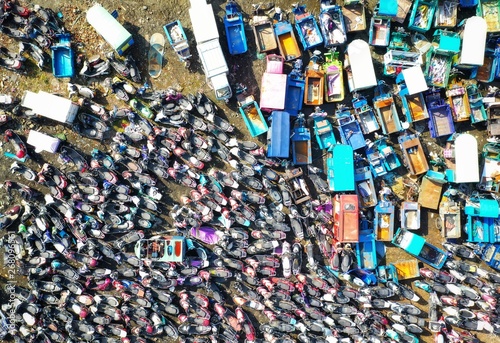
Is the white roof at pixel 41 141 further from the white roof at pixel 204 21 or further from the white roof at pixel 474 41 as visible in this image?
the white roof at pixel 474 41

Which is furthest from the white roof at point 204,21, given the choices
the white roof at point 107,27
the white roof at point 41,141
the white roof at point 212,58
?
the white roof at point 41,141

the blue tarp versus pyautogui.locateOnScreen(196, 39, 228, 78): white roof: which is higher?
pyautogui.locateOnScreen(196, 39, 228, 78): white roof

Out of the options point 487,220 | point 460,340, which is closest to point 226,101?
point 487,220

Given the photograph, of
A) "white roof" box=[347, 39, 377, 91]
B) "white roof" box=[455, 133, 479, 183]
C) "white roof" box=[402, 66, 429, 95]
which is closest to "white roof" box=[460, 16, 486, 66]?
"white roof" box=[402, 66, 429, 95]

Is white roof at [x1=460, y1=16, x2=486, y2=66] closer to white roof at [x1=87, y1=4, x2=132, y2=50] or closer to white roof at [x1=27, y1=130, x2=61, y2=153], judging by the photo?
white roof at [x1=87, y1=4, x2=132, y2=50]

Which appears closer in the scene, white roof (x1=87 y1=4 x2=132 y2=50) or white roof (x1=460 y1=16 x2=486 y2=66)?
white roof (x1=87 y1=4 x2=132 y2=50)

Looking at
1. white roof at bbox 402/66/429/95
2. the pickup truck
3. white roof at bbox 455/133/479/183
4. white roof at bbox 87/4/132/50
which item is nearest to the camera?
white roof at bbox 87/4/132/50

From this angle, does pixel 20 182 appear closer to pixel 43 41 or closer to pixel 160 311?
pixel 43 41

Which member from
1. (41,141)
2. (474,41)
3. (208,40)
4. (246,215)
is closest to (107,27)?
(208,40)
